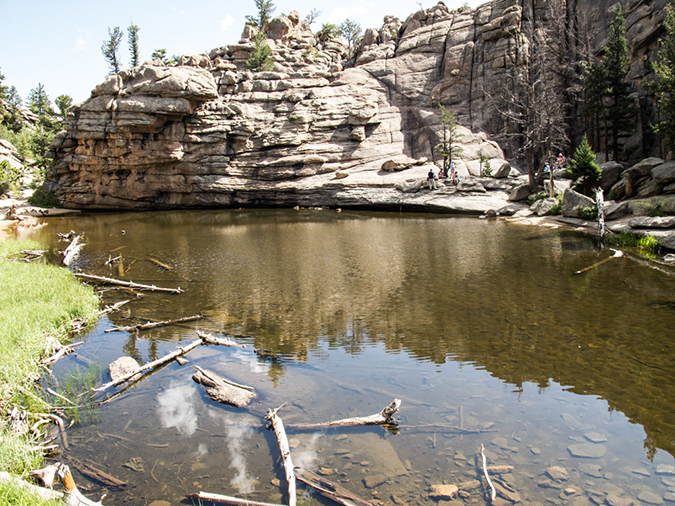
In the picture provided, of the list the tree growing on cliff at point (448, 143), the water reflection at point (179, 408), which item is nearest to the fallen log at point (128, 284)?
the water reflection at point (179, 408)

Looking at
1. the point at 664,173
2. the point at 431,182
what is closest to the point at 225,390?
the point at 664,173

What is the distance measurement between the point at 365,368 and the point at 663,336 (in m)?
7.24

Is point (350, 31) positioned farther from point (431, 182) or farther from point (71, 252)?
point (71, 252)

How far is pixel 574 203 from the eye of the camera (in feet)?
88.8

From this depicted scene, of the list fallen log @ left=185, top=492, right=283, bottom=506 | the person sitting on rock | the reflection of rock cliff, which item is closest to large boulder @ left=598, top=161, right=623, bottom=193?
the person sitting on rock

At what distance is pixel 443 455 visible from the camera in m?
6.08

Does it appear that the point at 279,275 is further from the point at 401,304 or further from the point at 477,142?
the point at 477,142

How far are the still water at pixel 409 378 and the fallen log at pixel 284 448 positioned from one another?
23 cm

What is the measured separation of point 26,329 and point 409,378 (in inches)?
350

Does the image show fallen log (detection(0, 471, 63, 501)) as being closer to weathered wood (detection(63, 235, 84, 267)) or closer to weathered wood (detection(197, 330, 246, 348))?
weathered wood (detection(197, 330, 246, 348))

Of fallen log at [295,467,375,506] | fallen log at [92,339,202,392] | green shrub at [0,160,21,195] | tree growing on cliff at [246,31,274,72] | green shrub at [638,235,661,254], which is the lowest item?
fallen log at [295,467,375,506]

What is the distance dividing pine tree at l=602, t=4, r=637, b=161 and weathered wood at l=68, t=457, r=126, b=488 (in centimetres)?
4066

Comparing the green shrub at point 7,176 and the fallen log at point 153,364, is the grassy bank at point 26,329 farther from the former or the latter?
the green shrub at point 7,176

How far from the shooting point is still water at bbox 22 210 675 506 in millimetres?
5762
